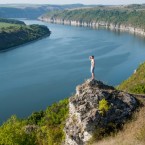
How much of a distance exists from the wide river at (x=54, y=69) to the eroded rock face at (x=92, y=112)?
95.4 ft

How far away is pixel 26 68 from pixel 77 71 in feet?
38.3

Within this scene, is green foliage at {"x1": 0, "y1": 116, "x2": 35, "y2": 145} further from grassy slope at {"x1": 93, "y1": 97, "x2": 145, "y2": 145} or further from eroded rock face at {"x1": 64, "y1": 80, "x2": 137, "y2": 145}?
grassy slope at {"x1": 93, "y1": 97, "x2": 145, "y2": 145}

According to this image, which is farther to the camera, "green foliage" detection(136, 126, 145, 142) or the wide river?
the wide river

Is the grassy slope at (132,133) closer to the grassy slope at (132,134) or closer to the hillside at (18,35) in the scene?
the grassy slope at (132,134)

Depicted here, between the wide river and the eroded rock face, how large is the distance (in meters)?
29.1

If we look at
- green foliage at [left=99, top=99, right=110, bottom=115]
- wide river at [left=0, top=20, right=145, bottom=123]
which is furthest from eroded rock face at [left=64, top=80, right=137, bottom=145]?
wide river at [left=0, top=20, right=145, bottom=123]

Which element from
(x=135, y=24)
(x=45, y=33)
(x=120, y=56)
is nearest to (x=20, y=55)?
(x=120, y=56)

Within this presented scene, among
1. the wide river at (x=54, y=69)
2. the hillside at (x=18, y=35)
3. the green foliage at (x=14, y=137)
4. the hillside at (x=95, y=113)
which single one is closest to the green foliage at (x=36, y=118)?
the green foliage at (x=14, y=137)

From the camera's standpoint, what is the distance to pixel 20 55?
93062mm

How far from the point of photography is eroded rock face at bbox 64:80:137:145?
16.1m

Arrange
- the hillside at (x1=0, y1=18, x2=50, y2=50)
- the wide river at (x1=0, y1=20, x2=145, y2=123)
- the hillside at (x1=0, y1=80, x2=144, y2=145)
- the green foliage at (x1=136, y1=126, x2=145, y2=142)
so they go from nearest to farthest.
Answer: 1. the green foliage at (x1=136, y1=126, x2=145, y2=142)
2. the hillside at (x1=0, y1=80, x2=144, y2=145)
3. the wide river at (x1=0, y1=20, x2=145, y2=123)
4. the hillside at (x1=0, y1=18, x2=50, y2=50)

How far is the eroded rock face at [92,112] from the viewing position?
16.1 m

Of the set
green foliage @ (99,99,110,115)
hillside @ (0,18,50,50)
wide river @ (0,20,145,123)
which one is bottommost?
hillside @ (0,18,50,50)

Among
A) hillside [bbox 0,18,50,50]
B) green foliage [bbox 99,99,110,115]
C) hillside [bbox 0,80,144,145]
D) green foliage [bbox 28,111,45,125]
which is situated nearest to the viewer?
hillside [bbox 0,80,144,145]
